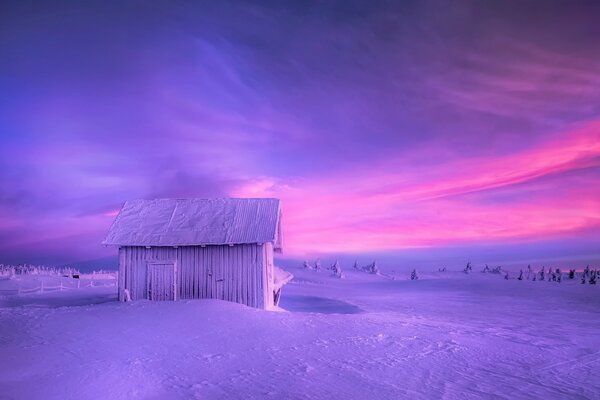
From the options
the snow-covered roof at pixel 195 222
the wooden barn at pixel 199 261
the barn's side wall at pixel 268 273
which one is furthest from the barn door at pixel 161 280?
the barn's side wall at pixel 268 273

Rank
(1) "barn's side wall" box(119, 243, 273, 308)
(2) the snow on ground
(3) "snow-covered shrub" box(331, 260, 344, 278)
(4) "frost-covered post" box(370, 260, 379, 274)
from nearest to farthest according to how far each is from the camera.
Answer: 1. (2) the snow on ground
2. (1) "barn's side wall" box(119, 243, 273, 308)
3. (3) "snow-covered shrub" box(331, 260, 344, 278)
4. (4) "frost-covered post" box(370, 260, 379, 274)

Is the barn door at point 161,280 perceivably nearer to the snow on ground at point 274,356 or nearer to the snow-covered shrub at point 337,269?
the snow on ground at point 274,356

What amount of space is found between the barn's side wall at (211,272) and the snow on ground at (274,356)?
58.8 inches

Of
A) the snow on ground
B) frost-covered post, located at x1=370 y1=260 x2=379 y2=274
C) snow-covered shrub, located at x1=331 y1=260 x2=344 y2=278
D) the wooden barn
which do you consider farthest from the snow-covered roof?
frost-covered post, located at x1=370 y1=260 x2=379 y2=274

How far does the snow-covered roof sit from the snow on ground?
3.64 metres

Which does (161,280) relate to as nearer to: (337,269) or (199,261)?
(199,261)

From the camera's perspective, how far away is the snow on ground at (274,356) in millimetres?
10469

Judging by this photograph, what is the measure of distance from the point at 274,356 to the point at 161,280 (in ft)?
39.5

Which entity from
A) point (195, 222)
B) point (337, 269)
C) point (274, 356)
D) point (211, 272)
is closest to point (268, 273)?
point (211, 272)

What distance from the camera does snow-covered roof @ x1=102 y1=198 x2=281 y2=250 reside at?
23.6m

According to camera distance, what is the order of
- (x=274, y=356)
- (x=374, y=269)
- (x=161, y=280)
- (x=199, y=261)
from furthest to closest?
1. (x=374, y=269)
2. (x=199, y=261)
3. (x=161, y=280)
4. (x=274, y=356)

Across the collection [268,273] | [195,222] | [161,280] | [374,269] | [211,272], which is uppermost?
[195,222]

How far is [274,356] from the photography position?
13602 millimetres

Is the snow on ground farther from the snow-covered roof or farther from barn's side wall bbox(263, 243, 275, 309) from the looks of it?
the snow-covered roof
